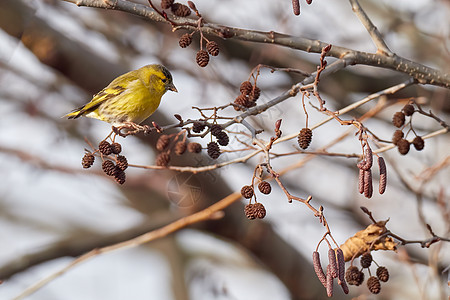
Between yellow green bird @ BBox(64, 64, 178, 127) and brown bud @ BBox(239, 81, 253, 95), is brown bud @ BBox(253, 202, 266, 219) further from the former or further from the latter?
yellow green bird @ BBox(64, 64, 178, 127)

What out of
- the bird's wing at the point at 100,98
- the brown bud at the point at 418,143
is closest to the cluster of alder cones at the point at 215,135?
the brown bud at the point at 418,143

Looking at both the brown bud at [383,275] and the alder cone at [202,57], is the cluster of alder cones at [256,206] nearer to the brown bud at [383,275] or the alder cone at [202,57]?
the alder cone at [202,57]

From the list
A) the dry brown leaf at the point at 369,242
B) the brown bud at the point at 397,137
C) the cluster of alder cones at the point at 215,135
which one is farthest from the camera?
the brown bud at the point at 397,137

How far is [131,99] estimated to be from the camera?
11.6ft

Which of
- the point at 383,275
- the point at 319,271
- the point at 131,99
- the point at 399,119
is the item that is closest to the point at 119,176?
the point at 319,271

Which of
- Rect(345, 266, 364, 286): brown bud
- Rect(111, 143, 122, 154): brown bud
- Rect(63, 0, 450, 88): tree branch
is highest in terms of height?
Rect(63, 0, 450, 88): tree branch

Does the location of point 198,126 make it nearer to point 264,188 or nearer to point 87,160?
point 264,188

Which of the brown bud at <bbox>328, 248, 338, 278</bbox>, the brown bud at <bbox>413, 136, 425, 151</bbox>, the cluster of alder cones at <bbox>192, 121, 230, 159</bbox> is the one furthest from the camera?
the brown bud at <bbox>413, 136, 425, 151</bbox>

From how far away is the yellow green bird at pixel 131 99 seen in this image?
3.51 meters

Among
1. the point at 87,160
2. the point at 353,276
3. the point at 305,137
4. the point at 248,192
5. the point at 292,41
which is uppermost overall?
the point at 292,41

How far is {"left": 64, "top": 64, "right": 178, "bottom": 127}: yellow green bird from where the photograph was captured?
3.51m

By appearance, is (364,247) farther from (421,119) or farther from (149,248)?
(149,248)

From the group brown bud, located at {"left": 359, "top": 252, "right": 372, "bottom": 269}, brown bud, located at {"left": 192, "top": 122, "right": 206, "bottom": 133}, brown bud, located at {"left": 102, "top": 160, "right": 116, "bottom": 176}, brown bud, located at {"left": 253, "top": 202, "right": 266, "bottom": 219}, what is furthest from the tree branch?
brown bud, located at {"left": 359, "top": 252, "right": 372, "bottom": 269}

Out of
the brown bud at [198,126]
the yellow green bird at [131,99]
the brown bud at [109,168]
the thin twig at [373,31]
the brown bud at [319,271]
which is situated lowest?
the brown bud at [319,271]
